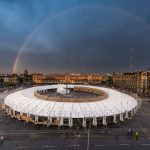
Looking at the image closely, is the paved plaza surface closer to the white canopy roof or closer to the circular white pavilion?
the circular white pavilion

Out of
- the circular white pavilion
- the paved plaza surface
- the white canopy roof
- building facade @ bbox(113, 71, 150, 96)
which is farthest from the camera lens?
building facade @ bbox(113, 71, 150, 96)

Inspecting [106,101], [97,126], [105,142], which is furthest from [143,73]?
[105,142]

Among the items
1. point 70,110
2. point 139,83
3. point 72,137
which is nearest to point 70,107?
point 70,110

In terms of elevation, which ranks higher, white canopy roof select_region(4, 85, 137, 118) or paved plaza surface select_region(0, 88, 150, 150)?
white canopy roof select_region(4, 85, 137, 118)

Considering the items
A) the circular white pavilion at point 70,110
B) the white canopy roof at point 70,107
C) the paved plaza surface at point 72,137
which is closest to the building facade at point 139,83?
the white canopy roof at point 70,107

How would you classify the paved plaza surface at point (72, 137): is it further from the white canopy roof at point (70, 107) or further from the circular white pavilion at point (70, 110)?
the white canopy roof at point (70, 107)

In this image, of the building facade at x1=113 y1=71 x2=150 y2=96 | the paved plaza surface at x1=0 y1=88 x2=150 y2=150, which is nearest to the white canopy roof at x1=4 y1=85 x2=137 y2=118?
the paved plaza surface at x1=0 y1=88 x2=150 y2=150

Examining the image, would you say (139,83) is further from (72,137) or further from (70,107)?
(72,137)

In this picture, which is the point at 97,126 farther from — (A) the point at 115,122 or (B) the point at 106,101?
(B) the point at 106,101

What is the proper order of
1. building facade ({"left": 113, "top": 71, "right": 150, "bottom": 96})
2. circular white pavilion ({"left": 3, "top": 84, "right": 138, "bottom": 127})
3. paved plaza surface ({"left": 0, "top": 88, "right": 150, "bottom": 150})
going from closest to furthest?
paved plaza surface ({"left": 0, "top": 88, "right": 150, "bottom": 150}), circular white pavilion ({"left": 3, "top": 84, "right": 138, "bottom": 127}), building facade ({"left": 113, "top": 71, "right": 150, "bottom": 96})
